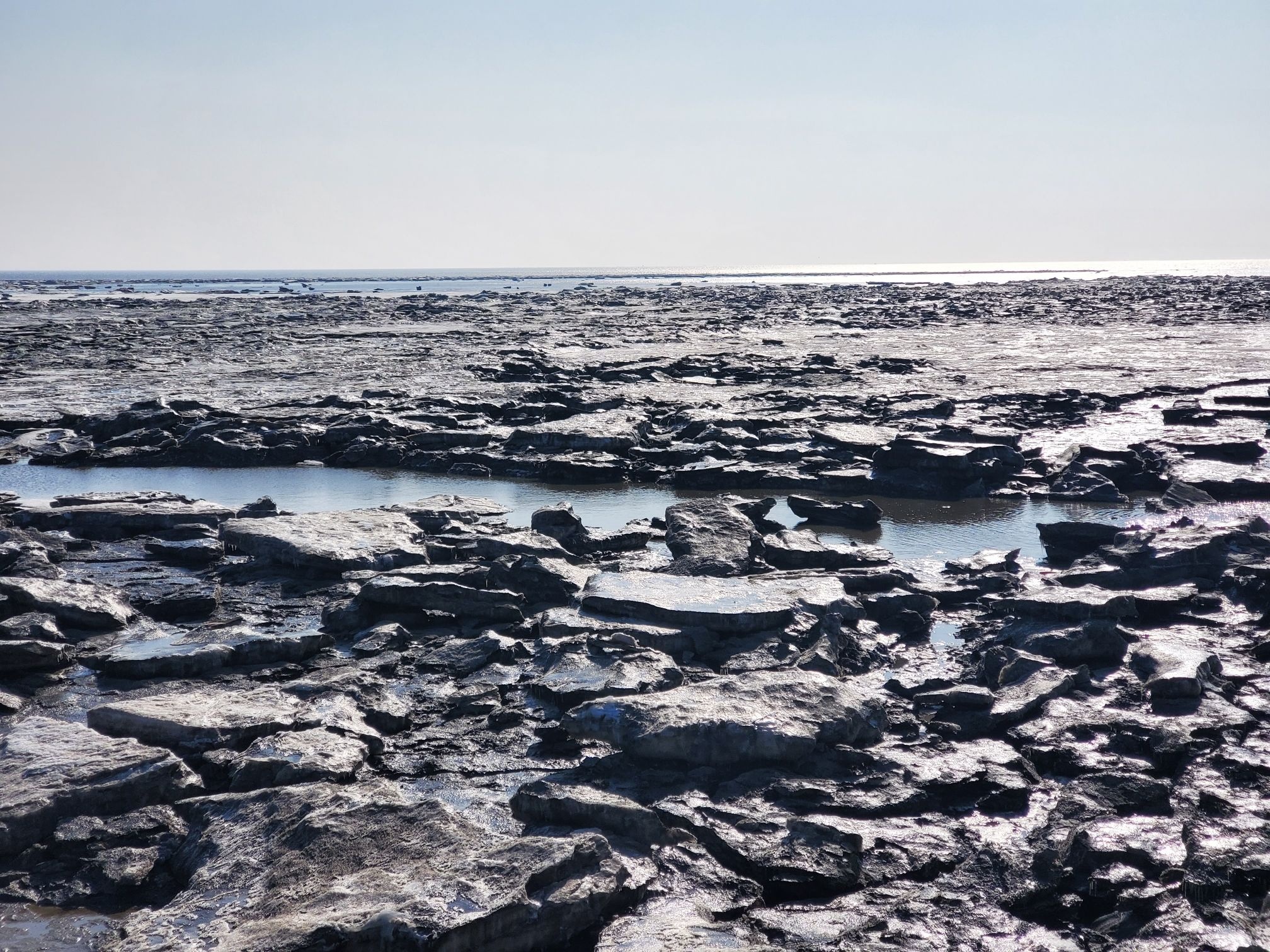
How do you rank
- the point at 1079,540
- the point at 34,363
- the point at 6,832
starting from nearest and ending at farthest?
1. the point at 6,832
2. the point at 1079,540
3. the point at 34,363

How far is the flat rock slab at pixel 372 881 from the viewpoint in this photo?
3.09 m

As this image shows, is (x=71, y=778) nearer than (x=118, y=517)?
Yes

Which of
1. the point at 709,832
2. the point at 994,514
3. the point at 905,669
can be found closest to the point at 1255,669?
the point at 905,669

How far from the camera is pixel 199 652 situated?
5.48m

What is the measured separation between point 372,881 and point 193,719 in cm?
167

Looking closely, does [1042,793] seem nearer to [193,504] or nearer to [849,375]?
[193,504]

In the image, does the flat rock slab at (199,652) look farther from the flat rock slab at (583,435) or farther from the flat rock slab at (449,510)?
the flat rock slab at (583,435)

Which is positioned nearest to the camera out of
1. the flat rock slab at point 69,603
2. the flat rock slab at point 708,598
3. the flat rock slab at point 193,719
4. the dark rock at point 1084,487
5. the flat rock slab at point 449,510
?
the flat rock slab at point 193,719

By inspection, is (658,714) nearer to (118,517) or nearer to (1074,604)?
(1074,604)

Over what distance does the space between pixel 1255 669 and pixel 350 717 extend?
4.54 metres

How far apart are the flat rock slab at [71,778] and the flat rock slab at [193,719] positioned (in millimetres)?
154

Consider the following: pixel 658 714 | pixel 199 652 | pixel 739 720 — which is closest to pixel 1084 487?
pixel 739 720

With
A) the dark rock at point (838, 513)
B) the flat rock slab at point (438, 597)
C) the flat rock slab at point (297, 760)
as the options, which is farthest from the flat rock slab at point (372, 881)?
the dark rock at point (838, 513)

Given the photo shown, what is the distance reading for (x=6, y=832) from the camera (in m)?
3.72
